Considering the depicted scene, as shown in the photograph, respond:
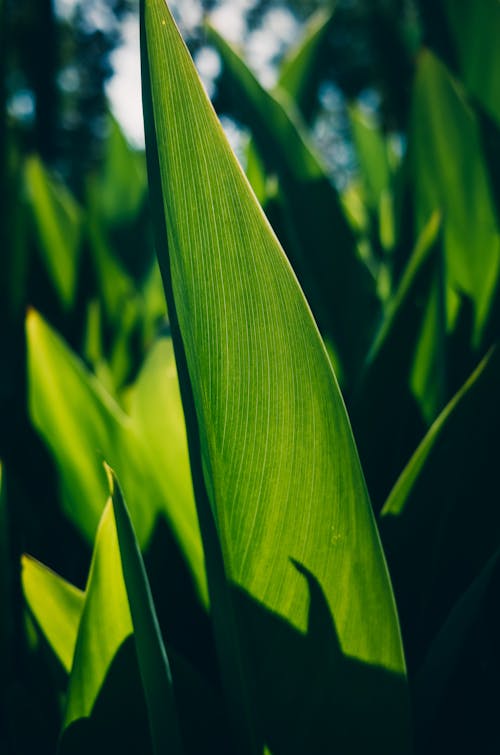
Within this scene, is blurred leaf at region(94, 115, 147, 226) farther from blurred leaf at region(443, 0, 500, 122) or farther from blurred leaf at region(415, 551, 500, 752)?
blurred leaf at region(415, 551, 500, 752)

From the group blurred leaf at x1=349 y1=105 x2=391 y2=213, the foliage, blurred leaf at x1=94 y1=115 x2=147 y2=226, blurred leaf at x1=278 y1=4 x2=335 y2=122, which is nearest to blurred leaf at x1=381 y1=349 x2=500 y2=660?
the foliage

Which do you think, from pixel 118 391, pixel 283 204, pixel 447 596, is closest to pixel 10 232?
pixel 118 391

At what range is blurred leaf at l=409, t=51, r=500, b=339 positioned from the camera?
0.51 metres

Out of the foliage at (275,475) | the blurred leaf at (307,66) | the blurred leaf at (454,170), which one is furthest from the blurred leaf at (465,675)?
the blurred leaf at (307,66)

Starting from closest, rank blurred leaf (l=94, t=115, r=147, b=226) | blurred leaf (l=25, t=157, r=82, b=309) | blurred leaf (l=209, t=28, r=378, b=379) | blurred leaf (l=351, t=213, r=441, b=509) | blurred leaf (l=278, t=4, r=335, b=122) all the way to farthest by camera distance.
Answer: blurred leaf (l=351, t=213, r=441, b=509) < blurred leaf (l=209, t=28, r=378, b=379) < blurred leaf (l=278, t=4, r=335, b=122) < blurred leaf (l=25, t=157, r=82, b=309) < blurred leaf (l=94, t=115, r=147, b=226)

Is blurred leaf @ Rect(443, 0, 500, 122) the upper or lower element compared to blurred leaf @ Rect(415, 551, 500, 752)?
upper

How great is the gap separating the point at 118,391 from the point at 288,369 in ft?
1.46

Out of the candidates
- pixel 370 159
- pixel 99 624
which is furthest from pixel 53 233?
pixel 99 624

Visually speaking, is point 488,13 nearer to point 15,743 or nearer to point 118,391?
point 118,391

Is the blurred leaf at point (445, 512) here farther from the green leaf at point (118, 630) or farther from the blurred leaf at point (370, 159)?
the blurred leaf at point (370, 159)

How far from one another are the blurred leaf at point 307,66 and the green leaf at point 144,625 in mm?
607

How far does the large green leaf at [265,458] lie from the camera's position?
263mm

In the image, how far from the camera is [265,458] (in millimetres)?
279

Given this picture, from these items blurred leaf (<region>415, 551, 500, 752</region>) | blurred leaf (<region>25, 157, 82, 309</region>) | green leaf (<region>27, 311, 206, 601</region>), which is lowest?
blurred leaf (<region>415, 551, 500, 752</region>)
